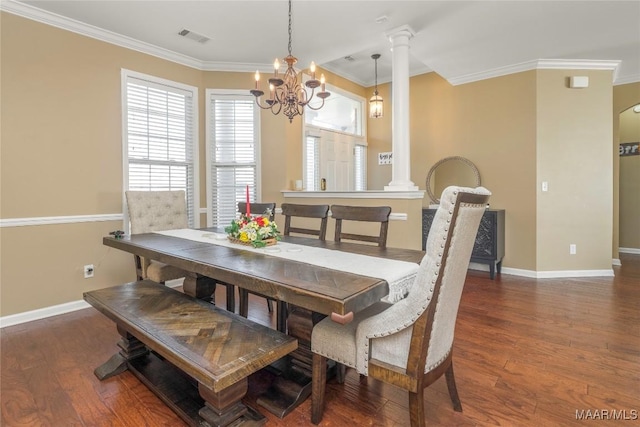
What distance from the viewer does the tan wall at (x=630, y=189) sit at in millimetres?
5676

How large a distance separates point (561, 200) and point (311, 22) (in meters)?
3.82

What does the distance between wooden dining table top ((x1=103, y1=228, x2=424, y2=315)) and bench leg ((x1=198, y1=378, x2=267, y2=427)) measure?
44 centimetres

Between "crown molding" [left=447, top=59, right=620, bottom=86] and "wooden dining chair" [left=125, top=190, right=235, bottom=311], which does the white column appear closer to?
"crown molding" [left=447, top=59, right=620, bottom=86]

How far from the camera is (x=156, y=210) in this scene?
3412 millimetres

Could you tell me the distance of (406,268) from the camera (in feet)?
5.40

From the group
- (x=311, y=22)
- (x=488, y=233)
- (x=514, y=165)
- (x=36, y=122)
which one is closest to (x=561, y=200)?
(x=514, y=165)

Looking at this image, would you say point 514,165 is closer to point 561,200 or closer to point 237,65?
point 561,200

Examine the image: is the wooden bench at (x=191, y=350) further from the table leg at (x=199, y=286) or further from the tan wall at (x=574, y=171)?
the tan wall at (x=574, y=171)

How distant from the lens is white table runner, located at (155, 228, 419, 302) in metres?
1.52

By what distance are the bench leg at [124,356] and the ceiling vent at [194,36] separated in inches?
116

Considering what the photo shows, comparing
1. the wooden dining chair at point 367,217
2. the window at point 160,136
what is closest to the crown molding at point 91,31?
the window at point 160,136

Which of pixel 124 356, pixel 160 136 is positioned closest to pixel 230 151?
pixel 160 136

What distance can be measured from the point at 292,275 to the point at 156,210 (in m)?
2.48

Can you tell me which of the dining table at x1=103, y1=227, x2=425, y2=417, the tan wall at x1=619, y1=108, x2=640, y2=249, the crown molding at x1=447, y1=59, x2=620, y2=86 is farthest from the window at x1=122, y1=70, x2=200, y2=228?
the tan wall at x1=619, y1=108, x2=640, y2=249
